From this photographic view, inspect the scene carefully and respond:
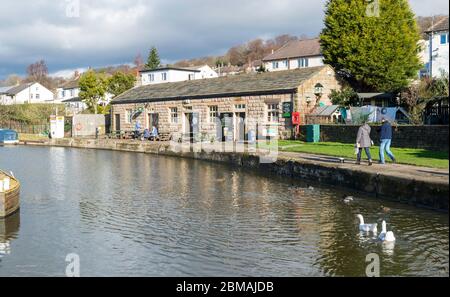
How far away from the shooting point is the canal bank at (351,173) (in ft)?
44.3

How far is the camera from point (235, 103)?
116 feet

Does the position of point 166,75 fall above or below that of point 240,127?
above

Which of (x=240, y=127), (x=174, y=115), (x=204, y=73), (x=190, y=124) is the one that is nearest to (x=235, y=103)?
(x=240, y=127)

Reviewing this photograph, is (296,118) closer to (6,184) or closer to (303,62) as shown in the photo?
(6,184)

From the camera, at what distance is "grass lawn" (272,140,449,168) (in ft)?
58.3

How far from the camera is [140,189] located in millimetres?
18656

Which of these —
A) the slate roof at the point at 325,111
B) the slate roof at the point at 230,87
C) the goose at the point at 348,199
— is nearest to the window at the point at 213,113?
the slate roof at the point at 230,87

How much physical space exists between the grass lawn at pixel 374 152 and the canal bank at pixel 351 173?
74cm

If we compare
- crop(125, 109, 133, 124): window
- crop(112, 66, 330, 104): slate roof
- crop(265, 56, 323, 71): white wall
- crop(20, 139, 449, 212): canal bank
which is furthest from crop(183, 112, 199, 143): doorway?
crop(265, 56, 323, 71): white wall

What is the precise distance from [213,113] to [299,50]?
41070 millimetres

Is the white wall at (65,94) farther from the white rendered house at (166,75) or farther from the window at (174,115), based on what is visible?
the window at (174,115)

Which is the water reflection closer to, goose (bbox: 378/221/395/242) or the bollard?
the bollard
